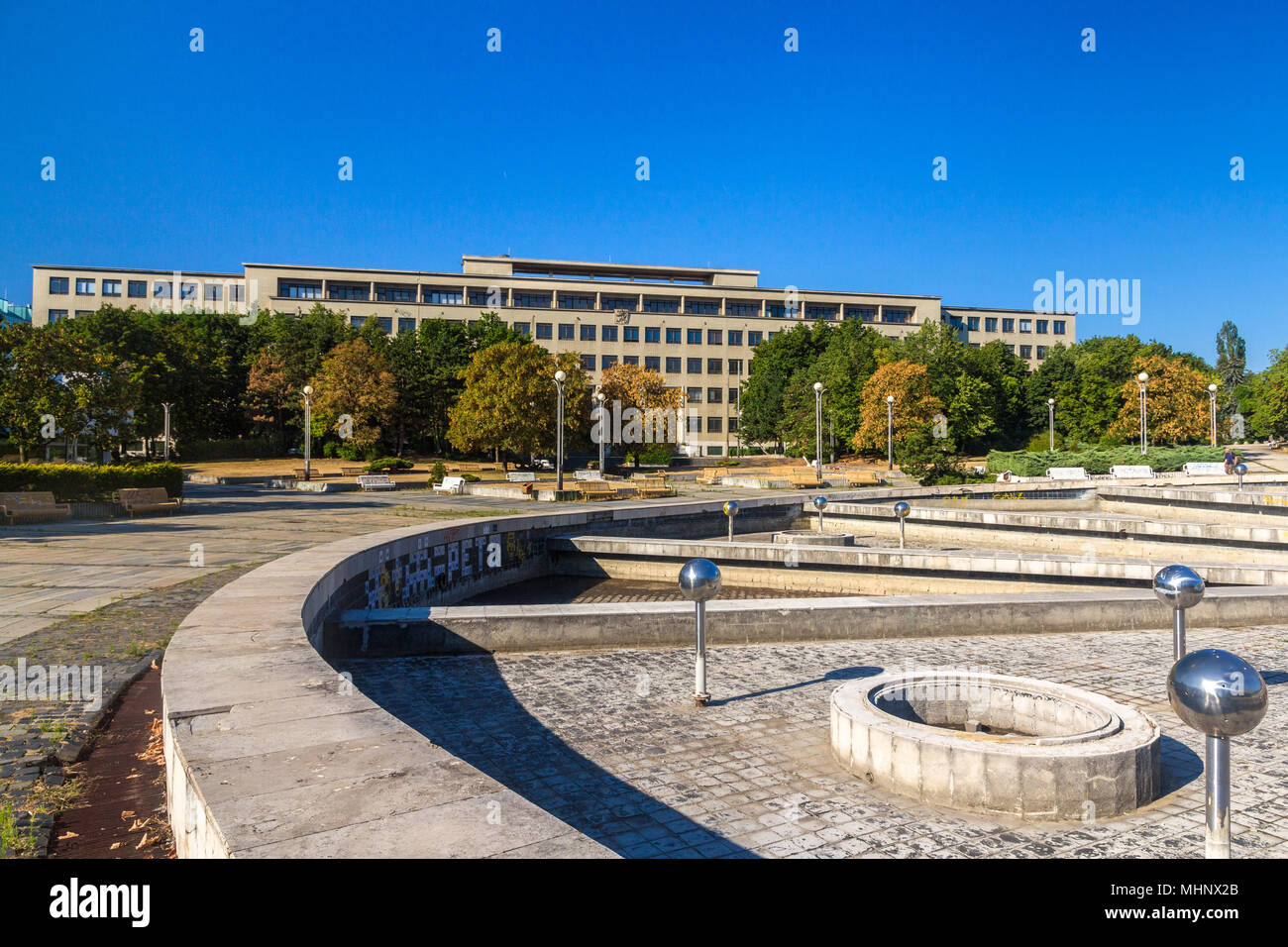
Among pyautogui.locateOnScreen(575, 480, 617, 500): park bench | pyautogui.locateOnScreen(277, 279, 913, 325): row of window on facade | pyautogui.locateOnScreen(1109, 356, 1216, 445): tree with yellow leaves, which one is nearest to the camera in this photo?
pyautogui.locateOnScreen(575, 480, 617, 500): park bench

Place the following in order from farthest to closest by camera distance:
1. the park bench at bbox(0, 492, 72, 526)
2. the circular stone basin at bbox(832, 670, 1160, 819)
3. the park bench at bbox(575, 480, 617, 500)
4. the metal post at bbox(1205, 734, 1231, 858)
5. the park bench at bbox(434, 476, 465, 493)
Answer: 1. the park bench at bbox(434, 476, 465, 493)
2. the park bench at bbox(575, 480, 617, 500)
3. the park bench at bbox(0, 492, 72, 526)
4. the circular stone basin at bbox(832, 670, 1160, 819)
5. the metal post at bbox(1205, 734, 1231, 858)

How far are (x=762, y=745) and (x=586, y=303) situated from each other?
255ft

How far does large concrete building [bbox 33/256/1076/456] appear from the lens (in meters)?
72.9

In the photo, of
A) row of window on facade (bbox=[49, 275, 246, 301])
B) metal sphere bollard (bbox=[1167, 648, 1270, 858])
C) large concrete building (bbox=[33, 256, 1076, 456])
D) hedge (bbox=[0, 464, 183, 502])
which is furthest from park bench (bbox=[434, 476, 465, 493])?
row of window on facade (bbox=[49, 275, 246, 301])

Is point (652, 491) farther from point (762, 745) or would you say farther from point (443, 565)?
point (762, 745)

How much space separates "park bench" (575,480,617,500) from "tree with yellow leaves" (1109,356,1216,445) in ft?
152

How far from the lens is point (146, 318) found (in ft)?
Result: 202

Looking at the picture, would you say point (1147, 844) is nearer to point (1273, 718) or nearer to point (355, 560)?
point (1273, 718)

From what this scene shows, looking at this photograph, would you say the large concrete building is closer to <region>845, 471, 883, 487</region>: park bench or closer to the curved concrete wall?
<region>845, 471, 883, 487</region>: park bench

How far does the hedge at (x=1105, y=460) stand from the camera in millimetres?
41219

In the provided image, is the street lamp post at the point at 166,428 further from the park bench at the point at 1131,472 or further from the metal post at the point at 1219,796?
the park bench at the point at 1131,472

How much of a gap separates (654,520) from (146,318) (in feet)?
197
